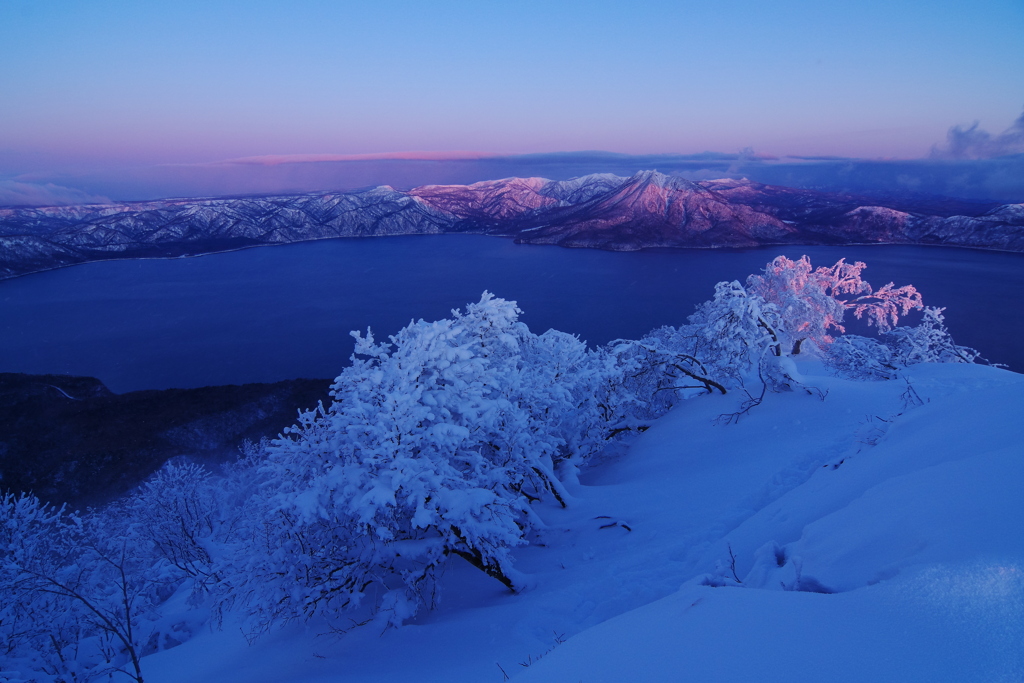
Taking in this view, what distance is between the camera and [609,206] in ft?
552

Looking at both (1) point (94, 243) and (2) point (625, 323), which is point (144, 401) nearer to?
(2) point (625, 323)

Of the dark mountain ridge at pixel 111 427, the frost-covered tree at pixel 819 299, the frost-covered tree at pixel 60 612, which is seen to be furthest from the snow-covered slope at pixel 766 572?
the dark mountain ridge at pixel 111 427

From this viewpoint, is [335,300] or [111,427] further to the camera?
[335,300]

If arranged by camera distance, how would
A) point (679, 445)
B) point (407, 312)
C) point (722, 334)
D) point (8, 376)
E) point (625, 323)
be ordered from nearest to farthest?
point (679, 445)
point (722, 334)
point (8, 376)
point (625, 323)
point (407, 312)

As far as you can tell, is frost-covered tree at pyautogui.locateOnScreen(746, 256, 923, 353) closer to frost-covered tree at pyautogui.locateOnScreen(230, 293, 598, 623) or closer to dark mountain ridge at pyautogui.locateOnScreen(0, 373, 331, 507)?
frost-covered tree at pyautogui.locateOnScreen(230, 293, 598, 623)

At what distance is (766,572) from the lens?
4148 millimetres

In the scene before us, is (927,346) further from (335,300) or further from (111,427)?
(335,300)

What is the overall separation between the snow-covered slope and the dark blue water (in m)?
48.4

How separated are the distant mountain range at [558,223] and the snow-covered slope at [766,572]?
11889 cm

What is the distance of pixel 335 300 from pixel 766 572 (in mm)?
85436

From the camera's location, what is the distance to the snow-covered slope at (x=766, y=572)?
2.48m

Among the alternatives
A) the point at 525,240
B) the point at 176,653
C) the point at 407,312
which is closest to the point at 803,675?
the point at 176,653

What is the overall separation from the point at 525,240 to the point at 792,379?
133 meters

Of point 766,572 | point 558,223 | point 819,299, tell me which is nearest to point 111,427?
point 766,572
